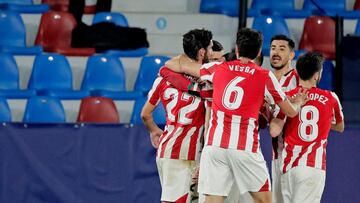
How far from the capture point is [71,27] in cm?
1261

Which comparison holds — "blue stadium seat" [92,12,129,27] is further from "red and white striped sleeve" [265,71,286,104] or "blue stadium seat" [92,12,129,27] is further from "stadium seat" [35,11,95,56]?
"red and white striped sleeve" [265,71,286,104]

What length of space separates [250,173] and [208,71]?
0.78 meters

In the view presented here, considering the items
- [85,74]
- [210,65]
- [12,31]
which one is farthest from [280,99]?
[12,31]

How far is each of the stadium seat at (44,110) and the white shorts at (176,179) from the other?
2934 millimetres

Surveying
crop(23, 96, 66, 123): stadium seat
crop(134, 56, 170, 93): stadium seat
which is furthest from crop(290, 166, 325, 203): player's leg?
crop(134, 56, 170, 93): stadium seat

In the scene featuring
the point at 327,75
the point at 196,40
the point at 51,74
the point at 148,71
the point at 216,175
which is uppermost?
the point at 196,40

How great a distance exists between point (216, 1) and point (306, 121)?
4.52m

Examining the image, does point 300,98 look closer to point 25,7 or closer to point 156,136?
point 156,136

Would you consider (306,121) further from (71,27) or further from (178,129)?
(71,27)

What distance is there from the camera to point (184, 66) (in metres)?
8.50

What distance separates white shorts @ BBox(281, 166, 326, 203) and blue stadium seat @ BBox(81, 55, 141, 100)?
12.6ft

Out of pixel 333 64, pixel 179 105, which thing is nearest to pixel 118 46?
pixel 333 64

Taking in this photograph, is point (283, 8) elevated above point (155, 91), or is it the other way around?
point (283, 8)

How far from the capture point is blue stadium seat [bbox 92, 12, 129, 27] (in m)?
12.5
